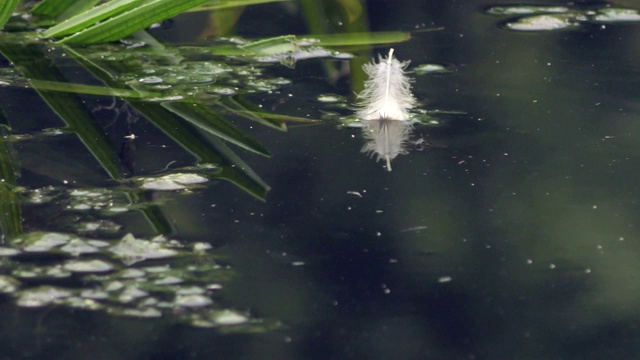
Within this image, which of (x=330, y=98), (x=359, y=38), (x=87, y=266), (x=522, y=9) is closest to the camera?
(x=87, y=266)

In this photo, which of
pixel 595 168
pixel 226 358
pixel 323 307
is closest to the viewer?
pixel 226 358

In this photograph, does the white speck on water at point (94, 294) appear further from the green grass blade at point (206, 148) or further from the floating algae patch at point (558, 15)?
the floating algae patch at point (558, 15)

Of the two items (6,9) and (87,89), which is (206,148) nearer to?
(87,89)

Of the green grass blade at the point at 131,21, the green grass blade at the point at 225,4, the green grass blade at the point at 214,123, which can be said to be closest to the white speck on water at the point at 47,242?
the green grass blade at the point at 214,123

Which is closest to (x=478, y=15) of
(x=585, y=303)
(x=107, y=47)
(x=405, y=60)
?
(x=405, y=60)

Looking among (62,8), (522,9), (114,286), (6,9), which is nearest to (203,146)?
(114,286)

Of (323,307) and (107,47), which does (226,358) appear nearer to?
(323,307)

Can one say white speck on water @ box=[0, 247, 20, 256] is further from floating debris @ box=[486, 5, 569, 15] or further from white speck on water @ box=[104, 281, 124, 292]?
floating debris @ box=[486, 5, 569, 15]
